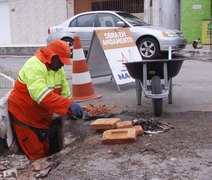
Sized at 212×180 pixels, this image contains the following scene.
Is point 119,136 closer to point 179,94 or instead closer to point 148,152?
point 148,152

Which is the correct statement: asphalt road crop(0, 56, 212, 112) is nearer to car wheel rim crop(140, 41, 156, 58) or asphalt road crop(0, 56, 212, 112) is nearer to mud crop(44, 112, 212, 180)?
mud crop(44, 112, 212, 180)

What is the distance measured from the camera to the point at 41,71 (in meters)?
5.24

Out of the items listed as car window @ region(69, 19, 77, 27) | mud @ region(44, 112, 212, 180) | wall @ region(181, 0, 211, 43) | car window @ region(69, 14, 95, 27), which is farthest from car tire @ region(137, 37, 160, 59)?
mud @ region(44, 112, 212, 180)

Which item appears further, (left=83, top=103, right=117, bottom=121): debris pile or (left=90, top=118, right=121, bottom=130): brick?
(left=83, top=103, right=117, bottom=121): debris pile

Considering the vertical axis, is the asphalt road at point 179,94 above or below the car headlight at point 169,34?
below

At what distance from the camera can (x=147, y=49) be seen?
580 inches

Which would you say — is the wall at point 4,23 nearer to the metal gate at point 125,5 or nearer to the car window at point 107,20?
the metal gate at point 125,5

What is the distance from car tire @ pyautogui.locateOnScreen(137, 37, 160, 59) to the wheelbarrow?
8.02 meters

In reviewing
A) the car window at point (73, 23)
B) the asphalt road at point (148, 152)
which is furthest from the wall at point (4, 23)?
the asphalt road at point (148, 152)

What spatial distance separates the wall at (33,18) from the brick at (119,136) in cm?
1927

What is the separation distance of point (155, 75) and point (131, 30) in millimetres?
8204

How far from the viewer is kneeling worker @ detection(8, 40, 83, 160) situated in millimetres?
5090

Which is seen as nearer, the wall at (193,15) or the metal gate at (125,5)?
the wall at (193,15)

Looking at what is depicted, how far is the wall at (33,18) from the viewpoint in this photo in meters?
23.8
